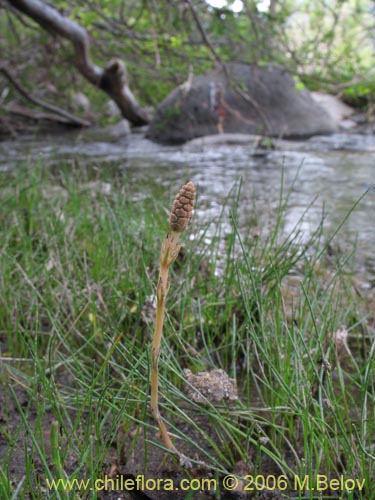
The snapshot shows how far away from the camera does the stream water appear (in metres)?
3.15

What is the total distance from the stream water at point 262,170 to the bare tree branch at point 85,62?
506 millimetres

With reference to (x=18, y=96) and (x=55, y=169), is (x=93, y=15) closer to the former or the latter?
(x=55, y=169)

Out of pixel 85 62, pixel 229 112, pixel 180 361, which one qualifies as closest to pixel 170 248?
pixel 180 361

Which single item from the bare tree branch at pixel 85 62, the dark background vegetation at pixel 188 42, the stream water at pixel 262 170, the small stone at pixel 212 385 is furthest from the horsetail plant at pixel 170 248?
the bare tree branch at pixel 85 62

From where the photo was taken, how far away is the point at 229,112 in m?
7.87

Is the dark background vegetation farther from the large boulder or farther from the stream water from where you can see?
the stream water

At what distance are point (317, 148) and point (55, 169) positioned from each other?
326 cm

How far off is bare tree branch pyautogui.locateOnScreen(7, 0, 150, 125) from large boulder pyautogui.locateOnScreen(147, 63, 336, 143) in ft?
1.79

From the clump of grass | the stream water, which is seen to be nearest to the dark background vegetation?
the stream water

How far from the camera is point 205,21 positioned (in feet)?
17.4

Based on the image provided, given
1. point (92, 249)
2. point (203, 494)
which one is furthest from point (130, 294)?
point (203, 494)

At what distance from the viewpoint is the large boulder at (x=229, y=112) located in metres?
7.74

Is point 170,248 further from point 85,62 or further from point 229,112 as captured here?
point 229,112

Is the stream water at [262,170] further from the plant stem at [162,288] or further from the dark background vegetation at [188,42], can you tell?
the plant stem at [162,288]
